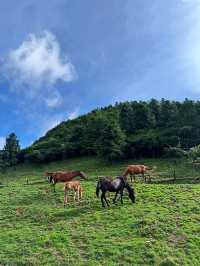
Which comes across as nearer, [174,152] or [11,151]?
[174,152]

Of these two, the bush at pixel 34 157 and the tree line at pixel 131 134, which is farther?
the bush at pixel 34 157

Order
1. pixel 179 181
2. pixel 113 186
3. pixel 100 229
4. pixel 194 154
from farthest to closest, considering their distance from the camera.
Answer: pixel 194 154 < pixel 179 181 < pixel 113 186 < pixel 100 229

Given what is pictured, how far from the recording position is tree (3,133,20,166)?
95000 millimetres

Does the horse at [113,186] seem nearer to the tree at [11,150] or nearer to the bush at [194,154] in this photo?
the bush at [194,154]

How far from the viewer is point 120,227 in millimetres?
28422

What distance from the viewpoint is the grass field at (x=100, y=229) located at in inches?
960

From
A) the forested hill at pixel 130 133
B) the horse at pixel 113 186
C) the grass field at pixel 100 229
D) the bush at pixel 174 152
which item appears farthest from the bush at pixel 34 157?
the horse at pixel 113 186

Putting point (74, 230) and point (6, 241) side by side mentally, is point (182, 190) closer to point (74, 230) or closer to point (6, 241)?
point (74, 230)

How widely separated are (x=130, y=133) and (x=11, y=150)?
25708 mm

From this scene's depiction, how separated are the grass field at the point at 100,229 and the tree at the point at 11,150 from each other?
56.3m

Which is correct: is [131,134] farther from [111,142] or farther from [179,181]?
[179,181]

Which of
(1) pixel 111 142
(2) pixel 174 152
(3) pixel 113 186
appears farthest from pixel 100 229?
(1) pixel 111 142

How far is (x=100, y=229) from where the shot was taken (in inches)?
1110

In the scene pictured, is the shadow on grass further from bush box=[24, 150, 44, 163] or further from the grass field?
bush box=[24, 150, 44, 163]
